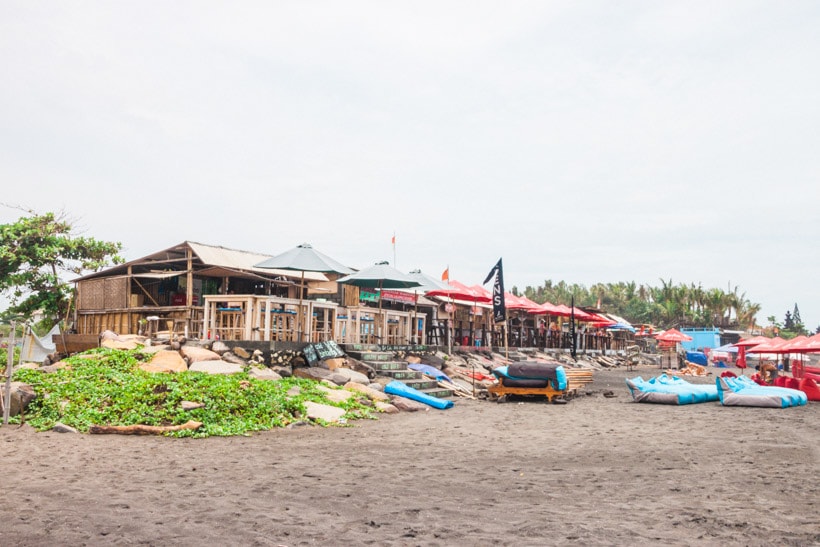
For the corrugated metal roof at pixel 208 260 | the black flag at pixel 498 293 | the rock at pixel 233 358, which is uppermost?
the corrugated metal roof at pixel 208 260

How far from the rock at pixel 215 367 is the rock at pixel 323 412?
2.26 meters

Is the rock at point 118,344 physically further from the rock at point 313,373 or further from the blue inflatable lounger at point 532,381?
the blue inflatable lounger at point 532,381

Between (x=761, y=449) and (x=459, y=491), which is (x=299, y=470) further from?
(x=761, y=449)

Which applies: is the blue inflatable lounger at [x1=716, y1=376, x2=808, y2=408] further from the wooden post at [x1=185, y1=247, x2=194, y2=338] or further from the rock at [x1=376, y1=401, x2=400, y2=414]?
the wooden post at [x1=185, y1=247, x2=194, y2=338]

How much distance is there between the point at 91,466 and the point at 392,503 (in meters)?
3.63

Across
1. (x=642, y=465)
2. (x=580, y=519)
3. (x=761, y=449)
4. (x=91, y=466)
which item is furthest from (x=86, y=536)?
(x=761, y=449)

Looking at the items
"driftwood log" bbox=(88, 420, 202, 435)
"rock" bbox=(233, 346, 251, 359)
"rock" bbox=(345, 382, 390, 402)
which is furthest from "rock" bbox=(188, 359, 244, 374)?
"driftwood log" bbox=(88, 420, 202, 435)

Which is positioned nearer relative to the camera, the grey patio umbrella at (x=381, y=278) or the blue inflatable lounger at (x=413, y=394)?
Answer: the blue inflatable lounger at (x=413, y=394)

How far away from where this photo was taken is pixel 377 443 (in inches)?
347

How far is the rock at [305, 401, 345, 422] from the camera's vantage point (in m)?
10.8

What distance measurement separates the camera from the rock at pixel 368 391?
13226 millimetres

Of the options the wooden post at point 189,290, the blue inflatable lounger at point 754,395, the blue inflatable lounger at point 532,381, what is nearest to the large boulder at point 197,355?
the blue inflatable lounger at point 532,381

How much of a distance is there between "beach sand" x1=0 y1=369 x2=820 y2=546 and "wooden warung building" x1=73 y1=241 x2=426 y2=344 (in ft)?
25.5

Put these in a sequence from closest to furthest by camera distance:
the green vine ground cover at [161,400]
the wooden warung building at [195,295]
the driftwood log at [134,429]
Result: the driftwood log at [134,429] < the green vine ground cover at [161,400] < the wooden warung building at [195,295]
